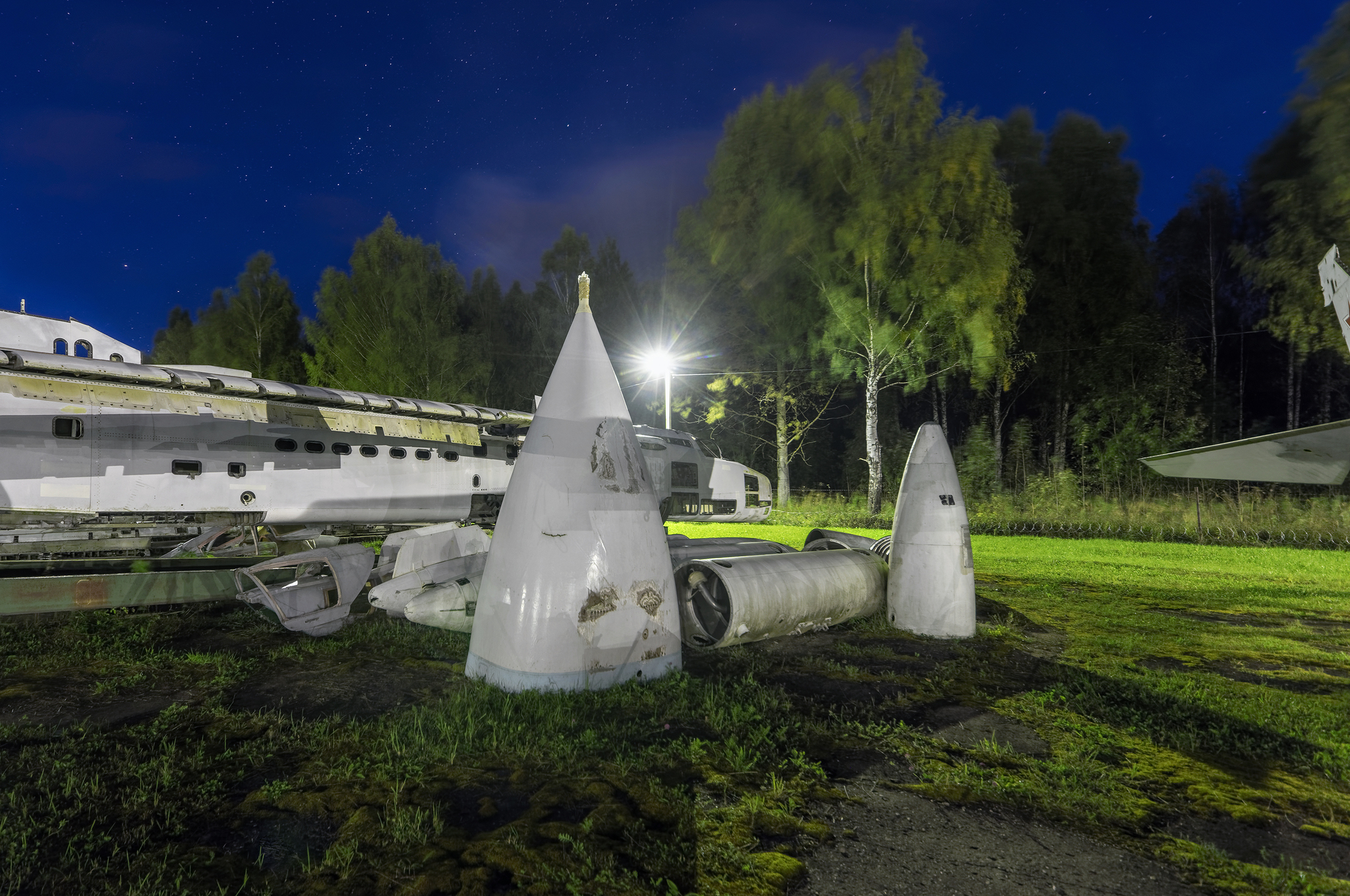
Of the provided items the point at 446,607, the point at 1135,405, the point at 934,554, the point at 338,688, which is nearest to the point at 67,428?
the point at 446,607

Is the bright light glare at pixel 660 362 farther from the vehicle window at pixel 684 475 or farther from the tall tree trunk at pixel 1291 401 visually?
the tall tree trunk at pixel 1291 401

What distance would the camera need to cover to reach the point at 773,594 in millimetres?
6434

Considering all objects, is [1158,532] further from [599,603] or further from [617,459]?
[599,603]

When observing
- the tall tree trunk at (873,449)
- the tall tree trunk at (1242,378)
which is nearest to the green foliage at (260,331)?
the tall tree trunk at (873,449)

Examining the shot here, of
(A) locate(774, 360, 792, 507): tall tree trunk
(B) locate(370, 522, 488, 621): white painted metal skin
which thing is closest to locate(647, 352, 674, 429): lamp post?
(A) locate(774, 360, 792, 507): tall tree trunk

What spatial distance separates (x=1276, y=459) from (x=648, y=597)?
360 inches

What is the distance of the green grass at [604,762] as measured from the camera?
273 cm

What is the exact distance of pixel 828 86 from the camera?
23.0 meters

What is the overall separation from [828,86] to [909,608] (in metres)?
22.2

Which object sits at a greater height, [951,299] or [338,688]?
[951,299]

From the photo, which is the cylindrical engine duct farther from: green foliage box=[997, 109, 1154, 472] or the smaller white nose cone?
green foliage box=[997, 109, 1154, 472]

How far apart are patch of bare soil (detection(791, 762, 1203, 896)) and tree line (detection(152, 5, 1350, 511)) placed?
1962 cm

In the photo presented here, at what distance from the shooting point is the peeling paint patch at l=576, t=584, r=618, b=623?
4.71m

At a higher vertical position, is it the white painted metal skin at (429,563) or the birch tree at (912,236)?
the birch tree at (912,236)
